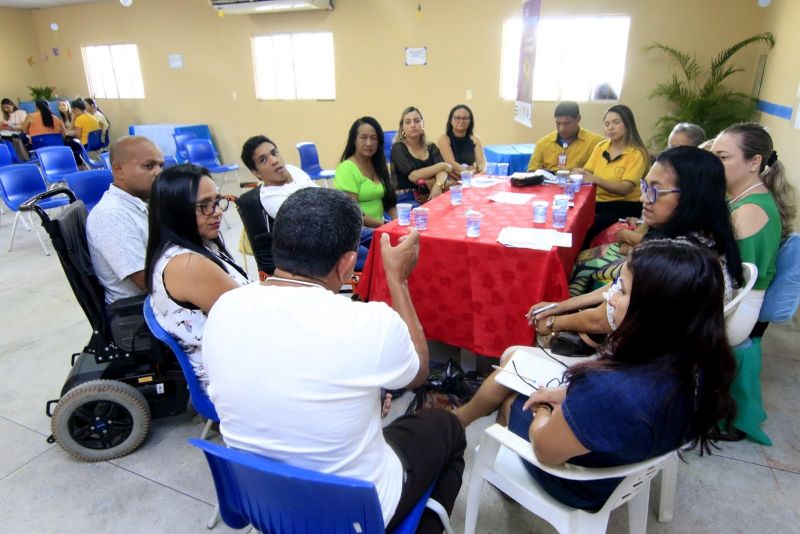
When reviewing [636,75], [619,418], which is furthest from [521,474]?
[636,75]

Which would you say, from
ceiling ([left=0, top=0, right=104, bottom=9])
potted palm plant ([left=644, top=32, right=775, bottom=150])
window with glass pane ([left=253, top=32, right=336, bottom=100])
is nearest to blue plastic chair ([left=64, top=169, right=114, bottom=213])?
window with glass pane ([left=253, top=32, right=336, bottom=100])

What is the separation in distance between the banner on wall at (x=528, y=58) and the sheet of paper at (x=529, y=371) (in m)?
2.89

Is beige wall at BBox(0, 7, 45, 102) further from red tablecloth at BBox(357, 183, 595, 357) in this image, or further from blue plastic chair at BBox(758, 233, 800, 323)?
blue plastic chair at BBox(758, 233, 800, 323)

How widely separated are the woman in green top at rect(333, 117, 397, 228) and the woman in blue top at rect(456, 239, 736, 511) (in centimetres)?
213

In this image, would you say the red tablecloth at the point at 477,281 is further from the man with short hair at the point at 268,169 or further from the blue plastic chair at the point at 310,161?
the blue plastic chair at the point at 310,161

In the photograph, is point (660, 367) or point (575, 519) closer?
point (660, 367)

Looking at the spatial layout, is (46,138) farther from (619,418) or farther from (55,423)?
(619,418)

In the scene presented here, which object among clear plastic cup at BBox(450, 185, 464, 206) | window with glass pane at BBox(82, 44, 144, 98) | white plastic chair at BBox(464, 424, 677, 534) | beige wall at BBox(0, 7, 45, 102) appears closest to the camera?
white plastic chair at BBox(464, 424, 677, 534)

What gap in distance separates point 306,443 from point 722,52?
6.59m

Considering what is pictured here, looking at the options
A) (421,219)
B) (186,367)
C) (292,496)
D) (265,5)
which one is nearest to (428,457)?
(292,496)

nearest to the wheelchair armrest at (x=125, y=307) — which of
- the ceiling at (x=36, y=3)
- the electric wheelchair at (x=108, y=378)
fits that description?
the electric wheelchair at (x=108, y=378)

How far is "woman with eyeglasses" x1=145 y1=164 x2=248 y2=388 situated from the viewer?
155cm

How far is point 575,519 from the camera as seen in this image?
120cm

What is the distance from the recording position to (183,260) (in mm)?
1533
